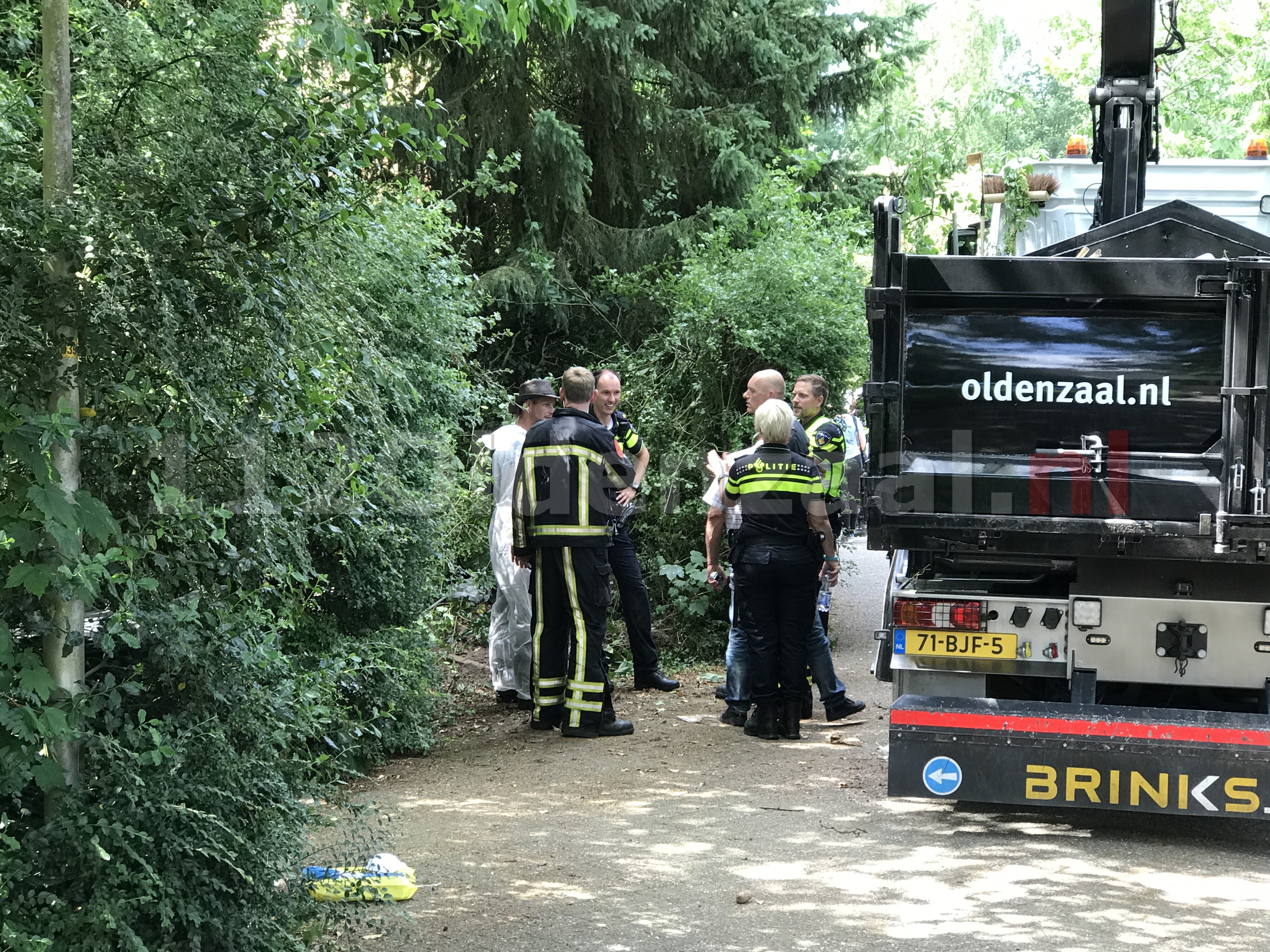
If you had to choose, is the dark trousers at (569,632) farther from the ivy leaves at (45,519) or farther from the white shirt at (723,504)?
the ivy leaves at (45,519)

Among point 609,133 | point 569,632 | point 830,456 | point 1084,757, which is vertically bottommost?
point 1084,757

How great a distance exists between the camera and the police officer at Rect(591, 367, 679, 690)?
8555 mm

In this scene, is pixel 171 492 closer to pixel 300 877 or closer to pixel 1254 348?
pixel 300 877

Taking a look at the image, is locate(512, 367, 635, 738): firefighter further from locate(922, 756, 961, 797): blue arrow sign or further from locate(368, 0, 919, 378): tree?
locate(368, 0, 919, 378): tree

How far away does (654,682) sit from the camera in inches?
350

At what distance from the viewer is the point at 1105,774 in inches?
208

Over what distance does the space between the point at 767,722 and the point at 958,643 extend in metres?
2.08

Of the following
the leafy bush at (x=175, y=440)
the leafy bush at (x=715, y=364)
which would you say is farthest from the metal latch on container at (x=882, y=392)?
the leafy bush at (x=715, y=364)

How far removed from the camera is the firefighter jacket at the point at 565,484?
297 inches

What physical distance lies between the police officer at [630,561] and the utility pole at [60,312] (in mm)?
5185

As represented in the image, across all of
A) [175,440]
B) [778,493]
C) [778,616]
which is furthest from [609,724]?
[175,440]

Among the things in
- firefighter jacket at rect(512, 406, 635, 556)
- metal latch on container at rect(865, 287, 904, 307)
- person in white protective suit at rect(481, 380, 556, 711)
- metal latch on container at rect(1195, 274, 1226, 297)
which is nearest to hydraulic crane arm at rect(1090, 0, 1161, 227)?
metal latch on container at rect(1195, 274, 1226, 297)

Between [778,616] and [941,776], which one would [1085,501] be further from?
[778,616]

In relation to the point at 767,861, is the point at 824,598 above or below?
above
